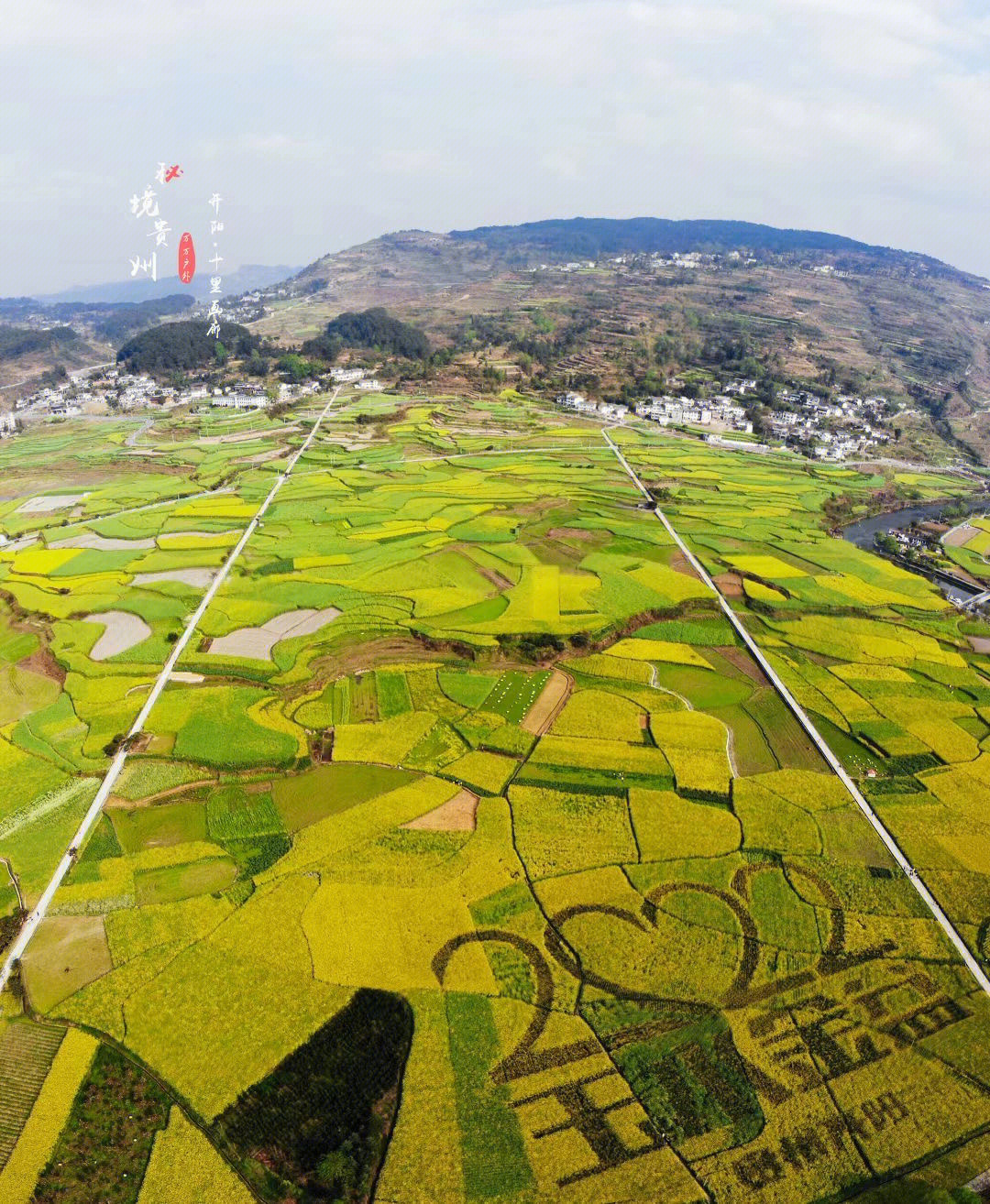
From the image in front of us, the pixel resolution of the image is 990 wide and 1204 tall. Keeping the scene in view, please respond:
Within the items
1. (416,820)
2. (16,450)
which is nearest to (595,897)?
(416,820)

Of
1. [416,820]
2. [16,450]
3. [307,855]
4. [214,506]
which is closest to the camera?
[307,855]

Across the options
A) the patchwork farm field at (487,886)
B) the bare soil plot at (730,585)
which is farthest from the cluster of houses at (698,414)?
the patchwork farm field at (487,886)

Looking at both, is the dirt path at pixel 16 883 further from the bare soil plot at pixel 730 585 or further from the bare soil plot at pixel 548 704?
the bare soil plot at pixel 730 585

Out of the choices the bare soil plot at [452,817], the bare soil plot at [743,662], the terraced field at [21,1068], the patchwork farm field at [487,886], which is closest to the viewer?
the patchwork farm field at [487,886]

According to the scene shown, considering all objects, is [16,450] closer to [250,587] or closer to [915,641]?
[250,587]

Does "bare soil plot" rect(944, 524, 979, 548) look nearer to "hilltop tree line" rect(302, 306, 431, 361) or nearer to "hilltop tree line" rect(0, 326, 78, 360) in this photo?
"hilltop tree line" rect(302, 306, 431, 361)

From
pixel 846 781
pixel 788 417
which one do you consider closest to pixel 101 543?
pixel 846 781

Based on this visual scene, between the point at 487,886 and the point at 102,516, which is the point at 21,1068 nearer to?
the point at 487,886
